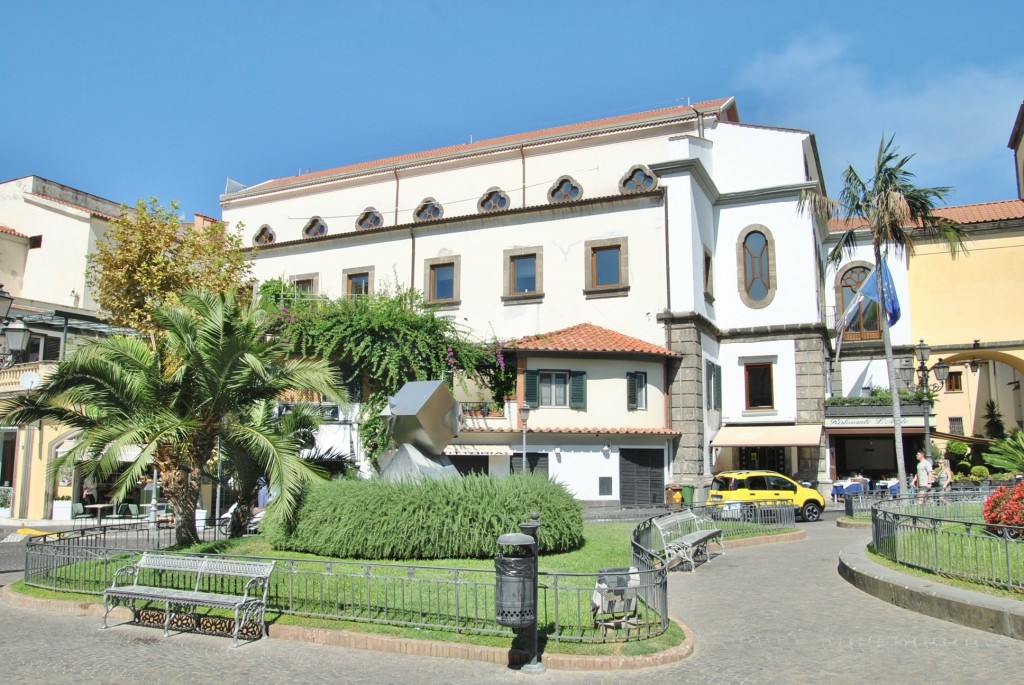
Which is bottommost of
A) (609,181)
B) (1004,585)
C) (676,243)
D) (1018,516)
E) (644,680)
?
(644,680)

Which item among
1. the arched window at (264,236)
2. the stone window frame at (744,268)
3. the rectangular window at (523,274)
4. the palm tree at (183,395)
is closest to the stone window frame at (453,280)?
the rectangular window at (523,274)

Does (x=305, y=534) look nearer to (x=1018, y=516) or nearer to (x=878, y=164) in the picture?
(x=1018, y=516)

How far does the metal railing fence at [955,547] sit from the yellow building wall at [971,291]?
29469 mm

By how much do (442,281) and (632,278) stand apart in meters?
8.62

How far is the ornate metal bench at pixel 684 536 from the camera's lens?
15609mm

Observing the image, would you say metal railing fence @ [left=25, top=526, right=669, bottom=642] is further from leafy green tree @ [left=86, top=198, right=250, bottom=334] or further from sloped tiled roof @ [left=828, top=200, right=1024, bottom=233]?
sloped tiled roof @ [left=828, top=200, right=1024, bottom=233]

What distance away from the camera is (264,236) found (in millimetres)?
42312

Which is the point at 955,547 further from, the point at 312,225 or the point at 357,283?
the point at 312,225

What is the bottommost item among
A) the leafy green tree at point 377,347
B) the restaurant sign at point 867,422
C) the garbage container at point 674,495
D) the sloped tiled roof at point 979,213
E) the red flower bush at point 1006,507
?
the garbage container at point 674,495

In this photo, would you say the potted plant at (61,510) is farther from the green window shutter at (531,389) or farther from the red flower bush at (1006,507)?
the red flower bush at (1006,507)

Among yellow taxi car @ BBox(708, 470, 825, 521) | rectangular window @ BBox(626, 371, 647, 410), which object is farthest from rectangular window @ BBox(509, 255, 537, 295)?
yellow taxi car @ BBox(708, 470, 825, 521)

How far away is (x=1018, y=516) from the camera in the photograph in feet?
39.9

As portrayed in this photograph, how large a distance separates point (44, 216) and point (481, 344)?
27714 millimetres

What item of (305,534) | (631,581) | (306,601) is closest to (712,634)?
(631,581)
